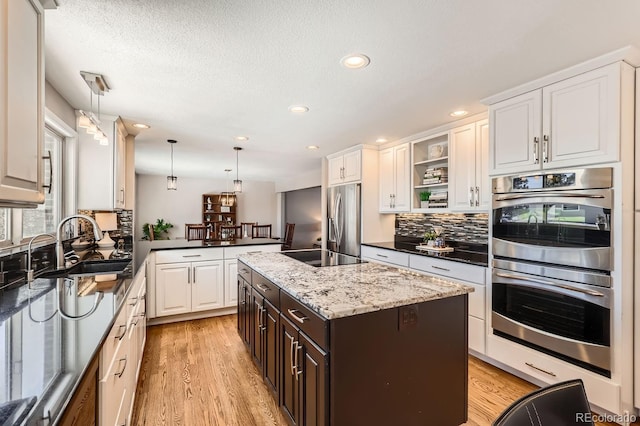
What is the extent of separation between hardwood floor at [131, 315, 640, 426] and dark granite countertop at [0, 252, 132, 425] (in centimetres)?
97

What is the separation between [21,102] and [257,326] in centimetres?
187

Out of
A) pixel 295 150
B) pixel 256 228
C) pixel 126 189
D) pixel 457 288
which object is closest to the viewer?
pixel 457 288

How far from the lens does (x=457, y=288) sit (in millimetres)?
1651

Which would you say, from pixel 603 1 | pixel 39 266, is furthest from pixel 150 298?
pixel 603 1

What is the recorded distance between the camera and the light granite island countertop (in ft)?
4.52

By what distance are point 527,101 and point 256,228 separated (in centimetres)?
765

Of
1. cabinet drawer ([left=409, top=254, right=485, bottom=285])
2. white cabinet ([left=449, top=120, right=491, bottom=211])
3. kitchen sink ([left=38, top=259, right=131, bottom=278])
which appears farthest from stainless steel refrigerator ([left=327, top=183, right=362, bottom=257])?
kitchen sink ([left=38, top=259, right=131, bottom=278])

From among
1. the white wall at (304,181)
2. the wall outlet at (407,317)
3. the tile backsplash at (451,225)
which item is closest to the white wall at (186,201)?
the white wall at (304,181)

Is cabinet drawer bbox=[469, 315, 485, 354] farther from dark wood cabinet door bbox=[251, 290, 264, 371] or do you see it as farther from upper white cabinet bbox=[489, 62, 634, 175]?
dark wood cabinet door bbox=[251, 290, 264, 371]

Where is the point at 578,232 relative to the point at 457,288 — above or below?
above

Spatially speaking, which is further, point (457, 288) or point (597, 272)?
point (597, 272)

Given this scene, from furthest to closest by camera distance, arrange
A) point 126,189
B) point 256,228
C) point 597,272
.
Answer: point 256,228
point 126,189
point 597,272

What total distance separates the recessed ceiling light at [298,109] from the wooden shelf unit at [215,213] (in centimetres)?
659

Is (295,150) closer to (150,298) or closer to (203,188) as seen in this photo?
(150,298)
